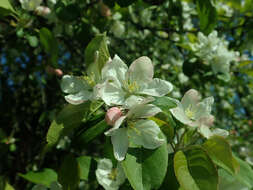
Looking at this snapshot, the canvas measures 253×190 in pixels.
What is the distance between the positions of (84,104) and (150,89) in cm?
24

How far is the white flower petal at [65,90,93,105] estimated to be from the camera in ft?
2.97

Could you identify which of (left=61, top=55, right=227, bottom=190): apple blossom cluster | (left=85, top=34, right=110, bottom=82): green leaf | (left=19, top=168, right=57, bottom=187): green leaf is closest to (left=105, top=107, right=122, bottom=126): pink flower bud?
(left=61, top=55, right=227, bottom=190): apple blossom cluster

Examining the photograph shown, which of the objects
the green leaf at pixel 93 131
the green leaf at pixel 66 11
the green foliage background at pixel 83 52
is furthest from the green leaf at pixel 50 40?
the green leaf at pixel 93 131

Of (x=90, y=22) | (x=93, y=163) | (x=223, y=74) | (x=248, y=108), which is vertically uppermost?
(x=90, y=22)

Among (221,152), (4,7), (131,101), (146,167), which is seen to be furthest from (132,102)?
(4,7)

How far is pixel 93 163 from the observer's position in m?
1.29

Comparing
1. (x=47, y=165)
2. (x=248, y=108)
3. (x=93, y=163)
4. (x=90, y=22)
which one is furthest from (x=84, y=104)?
(x=248, y=108)

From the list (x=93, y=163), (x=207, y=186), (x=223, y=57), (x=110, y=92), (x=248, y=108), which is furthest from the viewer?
(x=248, y=108)

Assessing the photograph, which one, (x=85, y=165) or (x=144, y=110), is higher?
(x=144, y=110)

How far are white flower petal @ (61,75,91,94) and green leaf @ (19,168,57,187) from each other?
68cm

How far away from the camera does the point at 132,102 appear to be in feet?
2.90

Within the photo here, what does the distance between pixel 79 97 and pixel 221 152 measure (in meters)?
0.53

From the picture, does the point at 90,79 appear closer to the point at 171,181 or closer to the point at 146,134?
the point at 146,134

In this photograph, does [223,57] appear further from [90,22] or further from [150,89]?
[150,89]
